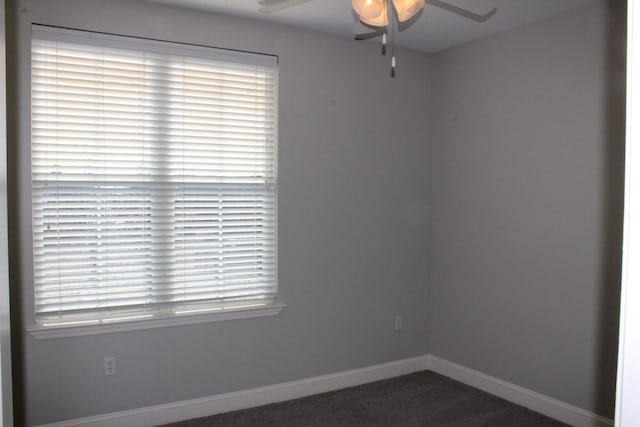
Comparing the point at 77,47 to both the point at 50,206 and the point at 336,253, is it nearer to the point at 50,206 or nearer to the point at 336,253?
the point at 50,206

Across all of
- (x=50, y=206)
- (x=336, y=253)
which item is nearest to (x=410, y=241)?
(x=336, y=253)

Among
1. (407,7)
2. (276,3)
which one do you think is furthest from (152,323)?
(407,7)

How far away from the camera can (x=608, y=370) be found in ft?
9.13

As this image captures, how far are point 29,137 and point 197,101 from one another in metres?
0.98

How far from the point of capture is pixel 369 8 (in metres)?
1.78

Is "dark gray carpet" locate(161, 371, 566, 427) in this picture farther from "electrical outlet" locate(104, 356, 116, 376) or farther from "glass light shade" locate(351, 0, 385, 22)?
"glass light shade" locate(351, 0, 385, 22)

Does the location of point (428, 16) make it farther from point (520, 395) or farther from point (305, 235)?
point (520, 395)

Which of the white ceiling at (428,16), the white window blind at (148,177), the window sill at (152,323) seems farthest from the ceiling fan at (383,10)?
the window sill at (152,323)

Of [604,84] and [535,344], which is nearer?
[604,84]

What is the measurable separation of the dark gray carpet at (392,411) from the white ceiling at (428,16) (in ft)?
8.63

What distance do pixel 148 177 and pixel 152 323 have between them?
91cm

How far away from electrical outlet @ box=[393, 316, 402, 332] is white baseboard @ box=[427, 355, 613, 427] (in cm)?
42

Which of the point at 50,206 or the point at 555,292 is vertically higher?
the point at 50,206

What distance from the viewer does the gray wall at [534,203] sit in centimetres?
281
